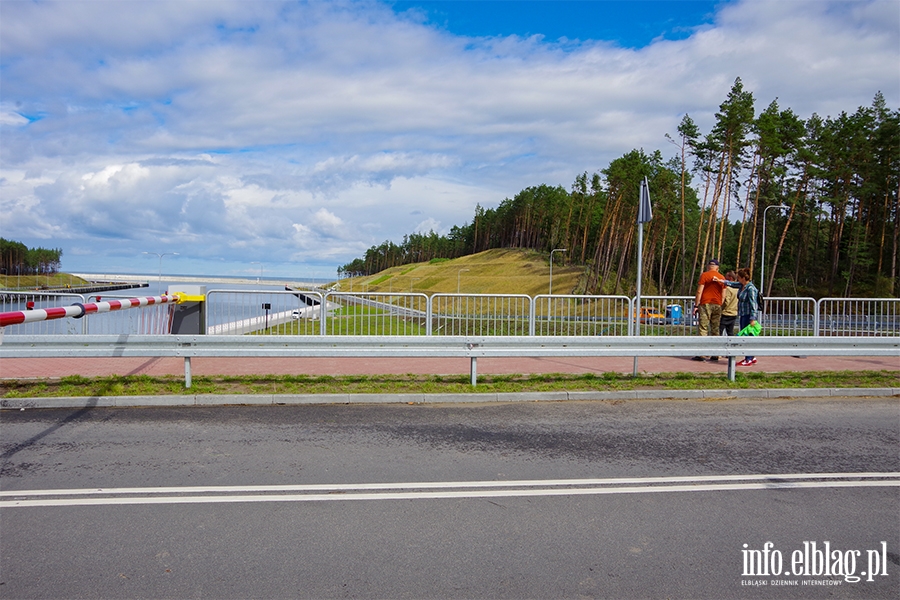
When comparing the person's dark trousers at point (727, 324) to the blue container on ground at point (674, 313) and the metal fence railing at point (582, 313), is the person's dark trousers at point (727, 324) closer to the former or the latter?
the blue container on ground at point (674, 313)

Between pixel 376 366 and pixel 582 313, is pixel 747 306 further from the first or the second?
pixel 376 366

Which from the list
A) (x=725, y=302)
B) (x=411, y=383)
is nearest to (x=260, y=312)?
(x=411, y=383)

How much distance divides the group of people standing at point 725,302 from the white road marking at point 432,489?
7228 millimetres

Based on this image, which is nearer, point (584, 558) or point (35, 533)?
point (584, 558)

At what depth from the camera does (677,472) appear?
591 centimetres

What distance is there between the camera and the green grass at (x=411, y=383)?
8992 mm

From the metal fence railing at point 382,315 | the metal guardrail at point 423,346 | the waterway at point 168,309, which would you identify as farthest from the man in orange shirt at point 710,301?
the waterway at point 168,309

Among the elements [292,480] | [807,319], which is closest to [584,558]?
[292,480]

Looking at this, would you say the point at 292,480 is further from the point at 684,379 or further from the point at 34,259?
the point at 34,259

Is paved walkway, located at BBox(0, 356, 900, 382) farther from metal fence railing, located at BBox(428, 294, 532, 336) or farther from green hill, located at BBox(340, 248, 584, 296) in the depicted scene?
green hill, located at BBox(340, 248, 584, 296)

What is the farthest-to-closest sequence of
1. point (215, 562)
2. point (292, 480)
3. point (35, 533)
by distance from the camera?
point (292, 480) < point (35, 533) < point (215, 562)

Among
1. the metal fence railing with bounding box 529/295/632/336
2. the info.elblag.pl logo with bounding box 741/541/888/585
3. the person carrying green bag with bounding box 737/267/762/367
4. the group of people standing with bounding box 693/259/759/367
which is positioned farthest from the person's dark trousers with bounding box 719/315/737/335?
the info.elblag.pl logo with bounding box 741/541/888/585

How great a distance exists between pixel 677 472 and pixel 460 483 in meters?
2.05

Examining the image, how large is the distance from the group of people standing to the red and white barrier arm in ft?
33.3
